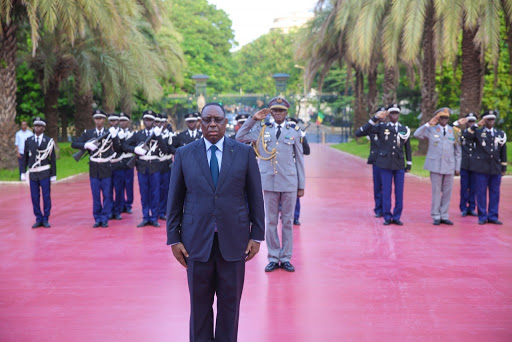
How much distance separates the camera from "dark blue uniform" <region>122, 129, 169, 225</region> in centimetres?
1066

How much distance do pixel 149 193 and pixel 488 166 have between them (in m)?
6.05

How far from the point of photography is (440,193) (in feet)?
34.6

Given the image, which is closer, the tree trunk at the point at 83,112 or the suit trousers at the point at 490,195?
the suit trousers at the point at 490,195

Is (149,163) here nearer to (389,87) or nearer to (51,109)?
(51,109)

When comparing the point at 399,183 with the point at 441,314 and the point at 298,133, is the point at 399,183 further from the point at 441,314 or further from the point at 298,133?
the point at 441,314

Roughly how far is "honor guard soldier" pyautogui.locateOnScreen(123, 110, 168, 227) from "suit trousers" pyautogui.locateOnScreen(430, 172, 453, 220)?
15.8 feet

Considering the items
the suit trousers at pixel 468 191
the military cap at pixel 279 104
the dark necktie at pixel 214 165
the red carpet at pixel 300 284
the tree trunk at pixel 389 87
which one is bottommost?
the red carpet at pixel 300 284

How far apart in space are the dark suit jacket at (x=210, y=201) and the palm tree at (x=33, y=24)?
1263 centimetres

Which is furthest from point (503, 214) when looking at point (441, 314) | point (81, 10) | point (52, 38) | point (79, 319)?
point (52, 38)

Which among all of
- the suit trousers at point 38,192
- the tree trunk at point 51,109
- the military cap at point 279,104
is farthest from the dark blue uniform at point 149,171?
the tree trunk at point 51,109

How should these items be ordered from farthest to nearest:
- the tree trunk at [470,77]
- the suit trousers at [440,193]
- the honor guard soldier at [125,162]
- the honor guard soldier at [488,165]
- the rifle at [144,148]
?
the tree trunk at [470,77] < the honor guard soldier at [125,162] < the rifle at [144,148] < the honor guard soldier at [488,165] < the suit trousers at [440,193]

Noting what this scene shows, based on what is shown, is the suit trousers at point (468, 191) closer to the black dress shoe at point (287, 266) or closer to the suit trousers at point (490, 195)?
the suit trousers at point (490, 195)

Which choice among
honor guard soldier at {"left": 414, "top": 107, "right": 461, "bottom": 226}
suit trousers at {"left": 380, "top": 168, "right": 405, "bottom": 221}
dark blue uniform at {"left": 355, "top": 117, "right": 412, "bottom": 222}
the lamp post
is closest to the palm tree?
dark blue uniform at {"left": 355, "top": 117, "right": 412, "bottom": 222}

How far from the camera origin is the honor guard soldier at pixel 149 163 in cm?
1065
